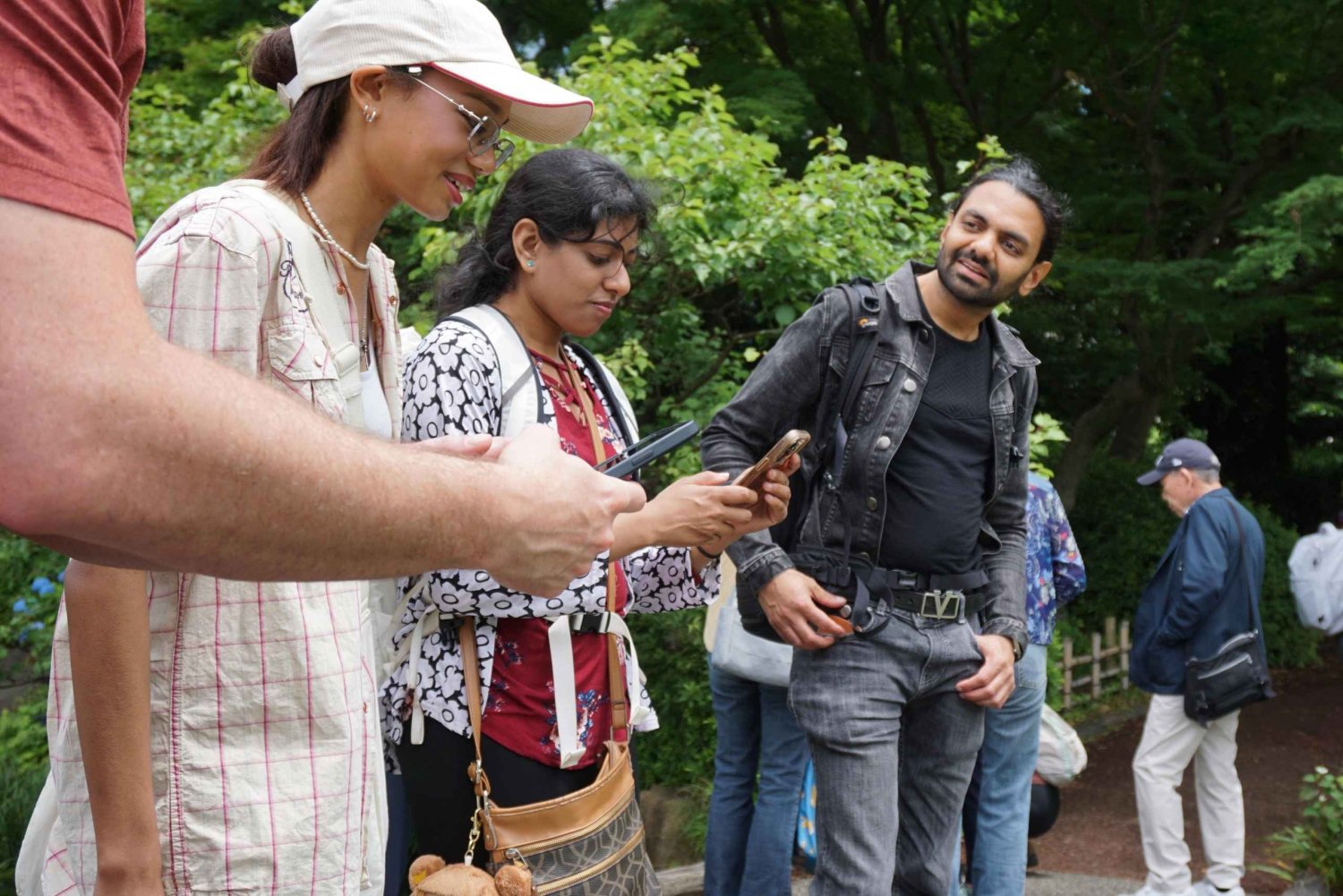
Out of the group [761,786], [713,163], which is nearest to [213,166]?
[713,163]

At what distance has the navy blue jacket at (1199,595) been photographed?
650cm

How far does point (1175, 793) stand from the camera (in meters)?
6.78

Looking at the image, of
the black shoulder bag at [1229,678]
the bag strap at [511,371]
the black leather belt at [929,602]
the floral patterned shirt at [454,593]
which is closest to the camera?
the floral patterned shirt at [454,593]

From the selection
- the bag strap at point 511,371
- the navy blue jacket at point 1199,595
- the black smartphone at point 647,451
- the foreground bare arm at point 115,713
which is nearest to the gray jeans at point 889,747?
the bag strap at point 511,371

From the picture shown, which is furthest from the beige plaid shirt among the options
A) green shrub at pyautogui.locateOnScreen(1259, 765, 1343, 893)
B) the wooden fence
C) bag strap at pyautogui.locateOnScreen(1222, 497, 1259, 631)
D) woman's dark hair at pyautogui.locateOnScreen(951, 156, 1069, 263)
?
the wooden fence

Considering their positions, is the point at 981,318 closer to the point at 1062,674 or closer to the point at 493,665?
the point at 493,665

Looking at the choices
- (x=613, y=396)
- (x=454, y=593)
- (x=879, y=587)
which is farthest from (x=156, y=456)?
(x=879, y=587)

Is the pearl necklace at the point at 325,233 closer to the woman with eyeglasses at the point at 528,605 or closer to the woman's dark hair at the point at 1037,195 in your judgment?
the woman with eyeglasses at the point at 528,605

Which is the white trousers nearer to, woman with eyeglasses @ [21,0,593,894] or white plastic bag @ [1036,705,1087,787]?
white plastic bag @ [1036,705,1087,787]

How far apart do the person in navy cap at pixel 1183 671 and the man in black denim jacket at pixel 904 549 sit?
3.28m

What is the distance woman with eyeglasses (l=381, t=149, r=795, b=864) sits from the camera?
8.25 feet

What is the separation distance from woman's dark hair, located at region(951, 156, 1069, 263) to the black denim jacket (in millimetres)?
367

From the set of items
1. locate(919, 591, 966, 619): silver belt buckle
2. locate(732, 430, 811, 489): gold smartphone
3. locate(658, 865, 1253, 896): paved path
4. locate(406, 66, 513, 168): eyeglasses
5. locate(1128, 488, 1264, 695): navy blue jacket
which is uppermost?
locate(406, 66, 513, 168): eyeglasses

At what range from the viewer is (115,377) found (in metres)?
0.87
